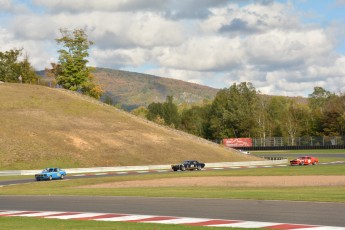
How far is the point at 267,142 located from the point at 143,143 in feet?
156

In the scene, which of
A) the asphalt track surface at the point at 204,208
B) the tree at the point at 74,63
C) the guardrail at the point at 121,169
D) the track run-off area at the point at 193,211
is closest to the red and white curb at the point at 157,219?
the track run-off area at the point at 193,211

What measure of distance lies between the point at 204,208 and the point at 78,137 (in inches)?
2589

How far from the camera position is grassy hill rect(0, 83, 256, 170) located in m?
76.9

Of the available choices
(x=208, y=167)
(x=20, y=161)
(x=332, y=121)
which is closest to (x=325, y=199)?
(x=208, y=167)

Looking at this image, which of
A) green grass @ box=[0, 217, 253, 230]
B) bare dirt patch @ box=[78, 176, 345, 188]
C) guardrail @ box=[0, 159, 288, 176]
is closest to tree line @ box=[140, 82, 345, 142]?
guardrail @ box=[0, 159, 288, 176]

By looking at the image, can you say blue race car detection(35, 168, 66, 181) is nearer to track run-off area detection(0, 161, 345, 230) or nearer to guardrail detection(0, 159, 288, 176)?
guardrail detection(0, 159, 288, 176)

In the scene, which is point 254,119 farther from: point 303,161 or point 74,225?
point 74,225

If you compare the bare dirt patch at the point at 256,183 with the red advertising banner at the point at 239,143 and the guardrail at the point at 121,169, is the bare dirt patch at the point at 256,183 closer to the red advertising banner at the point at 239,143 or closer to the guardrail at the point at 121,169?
the guardrail at the point at 121,169

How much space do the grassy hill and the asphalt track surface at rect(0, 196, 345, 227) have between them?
4561cm

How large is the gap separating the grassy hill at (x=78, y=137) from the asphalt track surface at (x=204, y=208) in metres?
45.6

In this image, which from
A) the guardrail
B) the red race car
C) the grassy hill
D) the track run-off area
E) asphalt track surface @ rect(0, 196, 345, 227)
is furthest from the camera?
the grassy hill

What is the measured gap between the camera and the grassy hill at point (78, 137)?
76875 mm

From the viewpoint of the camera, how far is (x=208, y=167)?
7300 cm

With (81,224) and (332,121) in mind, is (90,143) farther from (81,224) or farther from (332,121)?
(332,121)
